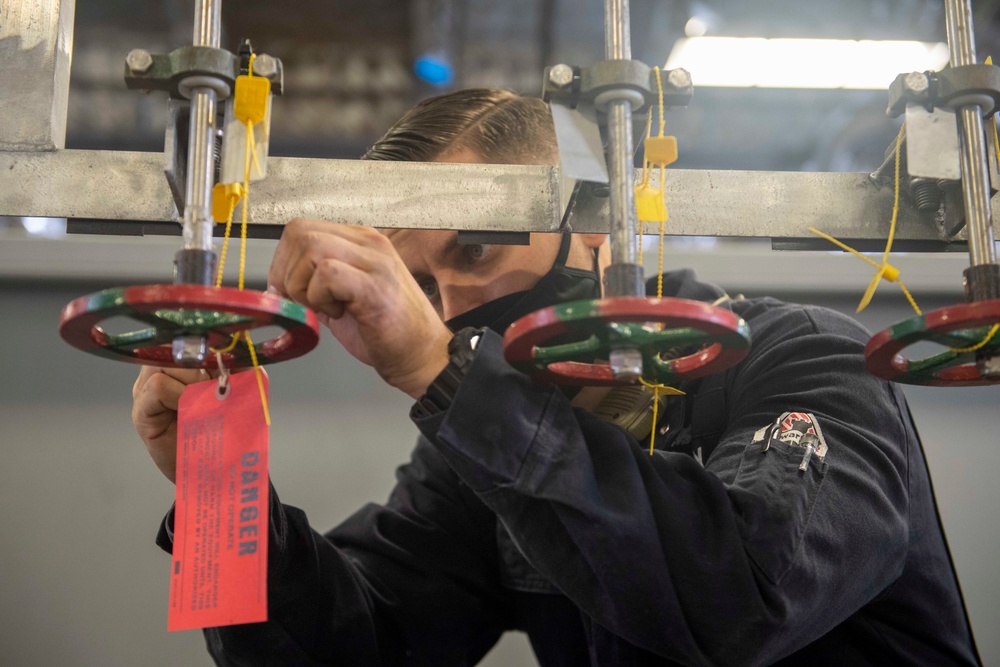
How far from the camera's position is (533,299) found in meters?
1.12

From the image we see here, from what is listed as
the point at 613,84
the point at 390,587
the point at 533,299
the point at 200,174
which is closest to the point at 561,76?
the point at 613,84

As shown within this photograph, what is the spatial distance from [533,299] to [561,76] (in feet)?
1.53

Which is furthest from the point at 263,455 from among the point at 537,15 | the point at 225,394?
the point at 537,15

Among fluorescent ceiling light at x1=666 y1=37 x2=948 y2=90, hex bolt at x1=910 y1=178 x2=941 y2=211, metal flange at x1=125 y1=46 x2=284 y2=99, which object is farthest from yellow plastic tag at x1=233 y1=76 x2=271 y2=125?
fluorescent ceiling light at x1=666 y1=37 x2=948 y2=90

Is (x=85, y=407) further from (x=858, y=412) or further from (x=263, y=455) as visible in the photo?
(x=858, y=412)

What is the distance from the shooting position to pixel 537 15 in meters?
2.21

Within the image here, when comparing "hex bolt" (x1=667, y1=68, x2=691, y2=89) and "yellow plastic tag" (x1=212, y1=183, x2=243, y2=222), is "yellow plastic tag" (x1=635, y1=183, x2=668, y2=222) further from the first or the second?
"yellow plastic tag" (x1=212, y1=183, x2=243, y2=222)

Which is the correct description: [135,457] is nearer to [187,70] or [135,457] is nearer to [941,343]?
[187,70]

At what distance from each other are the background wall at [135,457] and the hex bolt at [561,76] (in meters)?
1.55

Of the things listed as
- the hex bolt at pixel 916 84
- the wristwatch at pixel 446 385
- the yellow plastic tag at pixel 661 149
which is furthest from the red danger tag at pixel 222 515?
the hex bolt at pixel 916 84

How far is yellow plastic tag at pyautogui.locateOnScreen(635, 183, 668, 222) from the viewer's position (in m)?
0.67

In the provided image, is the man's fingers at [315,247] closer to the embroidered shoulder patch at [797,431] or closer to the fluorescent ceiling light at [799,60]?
the embroidered shoulder patch at [797,431]

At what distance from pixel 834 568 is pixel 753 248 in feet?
5.36

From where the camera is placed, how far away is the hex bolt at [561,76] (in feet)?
2.19
